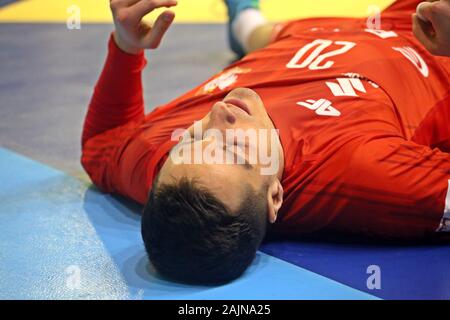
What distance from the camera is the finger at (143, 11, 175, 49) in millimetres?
1562

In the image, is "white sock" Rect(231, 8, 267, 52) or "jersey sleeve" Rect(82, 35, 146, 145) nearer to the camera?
"jersey sleeve" Rect(82, 35, 146, 145)

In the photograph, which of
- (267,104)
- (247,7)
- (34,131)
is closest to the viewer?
(267,104)

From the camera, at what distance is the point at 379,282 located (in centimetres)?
129

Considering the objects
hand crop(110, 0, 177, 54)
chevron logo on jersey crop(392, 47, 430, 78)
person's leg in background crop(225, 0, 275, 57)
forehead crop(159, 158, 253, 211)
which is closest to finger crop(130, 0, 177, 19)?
hand crop(110, 0, 177, 54)

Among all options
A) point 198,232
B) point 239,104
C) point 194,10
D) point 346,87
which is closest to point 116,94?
point 239,104

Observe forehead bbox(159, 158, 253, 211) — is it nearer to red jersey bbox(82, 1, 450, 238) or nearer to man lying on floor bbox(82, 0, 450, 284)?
man lying on floor bbox(82, 0, 450, 284)

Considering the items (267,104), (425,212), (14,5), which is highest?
(267,104)

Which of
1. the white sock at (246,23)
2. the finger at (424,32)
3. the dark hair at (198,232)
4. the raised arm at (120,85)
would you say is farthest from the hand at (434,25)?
the white sock at (246,23)

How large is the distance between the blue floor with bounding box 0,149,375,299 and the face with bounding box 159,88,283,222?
14cm

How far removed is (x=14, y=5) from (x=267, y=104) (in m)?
2.85

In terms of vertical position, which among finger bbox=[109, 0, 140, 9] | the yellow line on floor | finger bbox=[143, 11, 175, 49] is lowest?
the yellow line on floor

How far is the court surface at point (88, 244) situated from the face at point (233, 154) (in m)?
0.14
